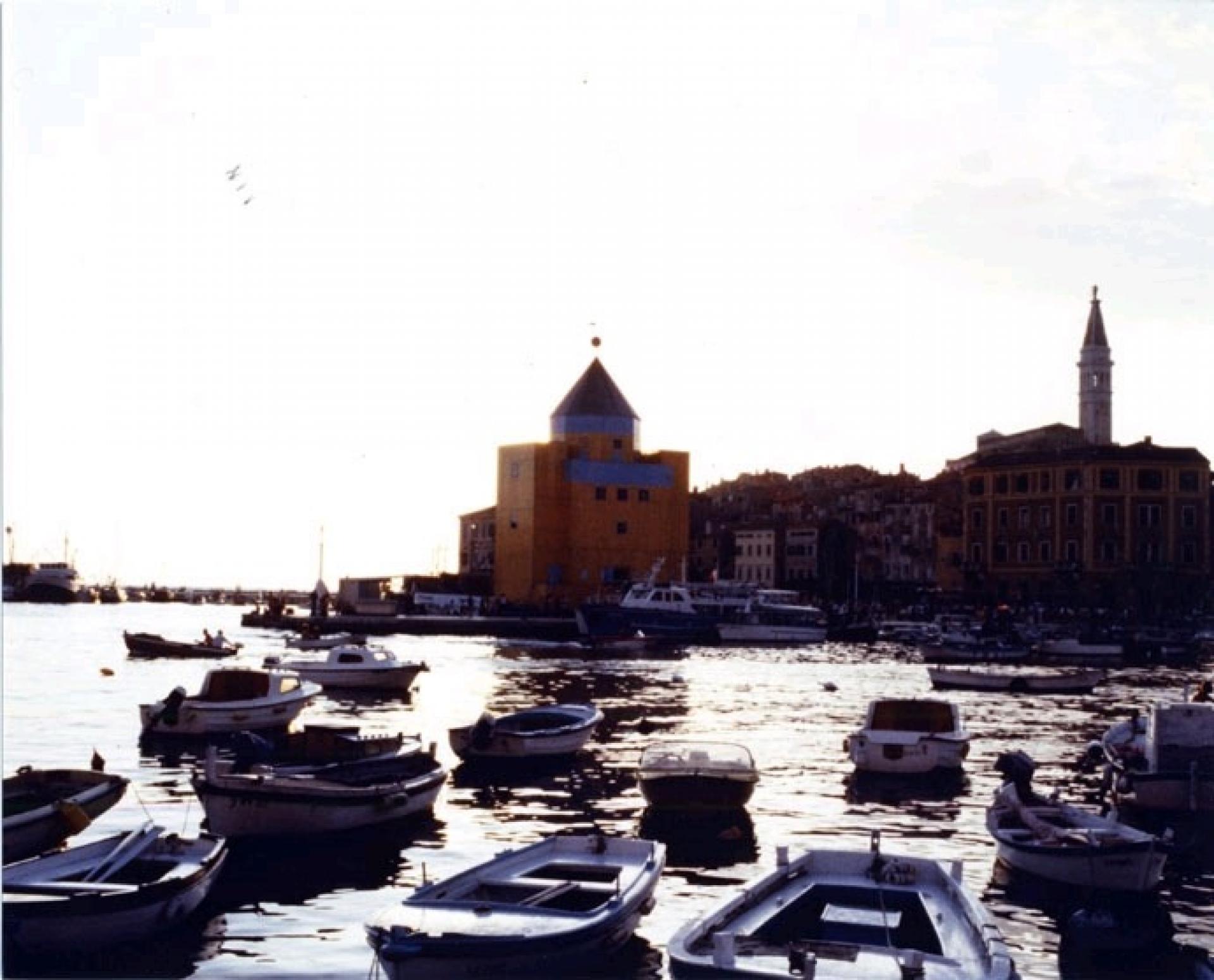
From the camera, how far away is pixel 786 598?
102 m

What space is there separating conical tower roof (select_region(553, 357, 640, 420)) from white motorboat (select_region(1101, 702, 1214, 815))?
234 ft

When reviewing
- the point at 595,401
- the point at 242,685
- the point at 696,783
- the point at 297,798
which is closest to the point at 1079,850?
the point at 696,783

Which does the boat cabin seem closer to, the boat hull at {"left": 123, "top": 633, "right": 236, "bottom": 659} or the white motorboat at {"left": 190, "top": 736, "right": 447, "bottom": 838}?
the white motorboat at {"left": 190, "top": 736, "right": 447, "bottom": 838}

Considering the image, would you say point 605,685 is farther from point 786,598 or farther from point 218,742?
point 786,598

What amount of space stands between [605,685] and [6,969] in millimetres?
35481

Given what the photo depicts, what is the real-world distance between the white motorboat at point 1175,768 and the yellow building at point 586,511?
219ft

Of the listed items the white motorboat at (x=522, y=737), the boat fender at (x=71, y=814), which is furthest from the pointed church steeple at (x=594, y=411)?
the boat fender at (x=71, y=814)

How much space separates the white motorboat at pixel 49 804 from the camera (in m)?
15.5

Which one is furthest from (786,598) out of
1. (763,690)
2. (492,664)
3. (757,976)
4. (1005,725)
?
(757,976)

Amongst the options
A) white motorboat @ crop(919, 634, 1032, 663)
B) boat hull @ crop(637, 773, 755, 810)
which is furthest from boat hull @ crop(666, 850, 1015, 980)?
white motorboat @ crop(919, 634, 1032, 663)

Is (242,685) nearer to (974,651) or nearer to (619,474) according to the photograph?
(974,651)

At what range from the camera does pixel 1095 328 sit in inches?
1593

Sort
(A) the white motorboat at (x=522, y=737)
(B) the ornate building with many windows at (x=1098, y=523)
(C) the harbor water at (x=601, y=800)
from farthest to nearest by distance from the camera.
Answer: (B) the ornate building with many windows at (x=1098, y=523)
(A) the white motorboat at (x=522, y=737)
(C) the harbor water at (x=601, y=800)

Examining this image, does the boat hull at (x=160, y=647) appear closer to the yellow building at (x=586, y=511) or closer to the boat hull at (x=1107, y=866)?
the yellow building at (x=586, y=511)
